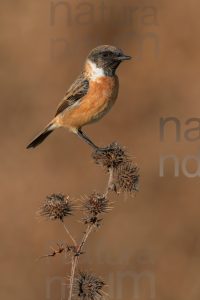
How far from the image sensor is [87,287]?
16.8ft

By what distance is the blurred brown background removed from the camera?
10758 mm

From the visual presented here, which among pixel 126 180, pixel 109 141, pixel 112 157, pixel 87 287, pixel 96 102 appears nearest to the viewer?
pixel 87 287

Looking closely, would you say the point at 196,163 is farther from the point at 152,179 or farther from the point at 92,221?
the point at 92,221

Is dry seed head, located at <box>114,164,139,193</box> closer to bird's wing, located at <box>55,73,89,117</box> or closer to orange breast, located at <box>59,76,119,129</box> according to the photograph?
orange breast, located at <box>59,76,119,129</box>

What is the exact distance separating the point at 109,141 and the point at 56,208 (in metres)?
7.14

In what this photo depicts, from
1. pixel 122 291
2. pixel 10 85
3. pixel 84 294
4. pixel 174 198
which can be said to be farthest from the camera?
pixel 10 85

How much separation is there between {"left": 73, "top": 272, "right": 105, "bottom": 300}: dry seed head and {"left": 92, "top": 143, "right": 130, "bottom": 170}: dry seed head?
0.81 m

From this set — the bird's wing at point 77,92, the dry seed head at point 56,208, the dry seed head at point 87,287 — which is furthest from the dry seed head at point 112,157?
the bird's wing at point 77,92

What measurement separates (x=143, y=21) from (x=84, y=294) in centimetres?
862

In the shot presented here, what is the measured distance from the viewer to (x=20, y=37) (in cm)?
1340

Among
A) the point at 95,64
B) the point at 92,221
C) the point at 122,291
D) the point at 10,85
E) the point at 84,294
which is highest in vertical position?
the point at 10,85

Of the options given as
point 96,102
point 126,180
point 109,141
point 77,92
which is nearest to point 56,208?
point 126,180

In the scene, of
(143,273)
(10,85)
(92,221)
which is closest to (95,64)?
(92,221)

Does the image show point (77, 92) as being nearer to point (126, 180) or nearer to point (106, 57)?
point (106, 57)
